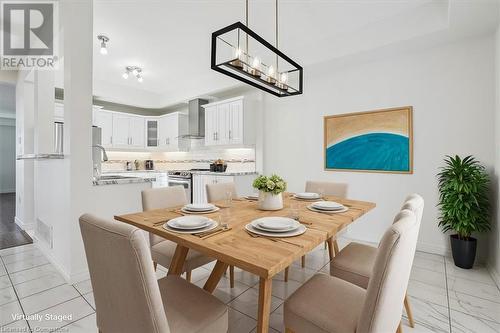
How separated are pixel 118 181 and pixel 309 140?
2.79 m

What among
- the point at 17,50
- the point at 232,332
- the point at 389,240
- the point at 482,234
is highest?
the point at 17,50

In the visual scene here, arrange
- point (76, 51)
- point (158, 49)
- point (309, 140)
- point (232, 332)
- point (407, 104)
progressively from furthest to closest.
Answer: point (309, 140)
point (158, 49)
point (407, 104)
point (76, 51)
point (232, 332)

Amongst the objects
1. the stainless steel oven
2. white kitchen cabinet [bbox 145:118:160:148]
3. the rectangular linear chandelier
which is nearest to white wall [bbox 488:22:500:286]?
the rectangular linear chandelier

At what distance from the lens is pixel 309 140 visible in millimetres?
3938

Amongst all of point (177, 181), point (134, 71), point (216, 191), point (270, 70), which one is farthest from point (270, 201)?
point (134, 71)

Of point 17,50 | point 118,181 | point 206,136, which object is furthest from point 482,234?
point 17,50

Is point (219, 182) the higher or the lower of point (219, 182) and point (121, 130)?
the lower

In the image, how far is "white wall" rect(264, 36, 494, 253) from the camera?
2.65 meters

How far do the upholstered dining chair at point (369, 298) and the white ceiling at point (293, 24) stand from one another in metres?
2.46

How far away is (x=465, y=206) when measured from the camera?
7.84ft

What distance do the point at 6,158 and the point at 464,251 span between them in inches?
454

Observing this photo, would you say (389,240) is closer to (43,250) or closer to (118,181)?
(118,181)

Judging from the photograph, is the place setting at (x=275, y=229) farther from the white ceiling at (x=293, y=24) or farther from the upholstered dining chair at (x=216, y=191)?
the white ceiling at (x=293, y=24)

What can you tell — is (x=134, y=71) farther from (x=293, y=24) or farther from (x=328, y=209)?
(x=328, y=209)
